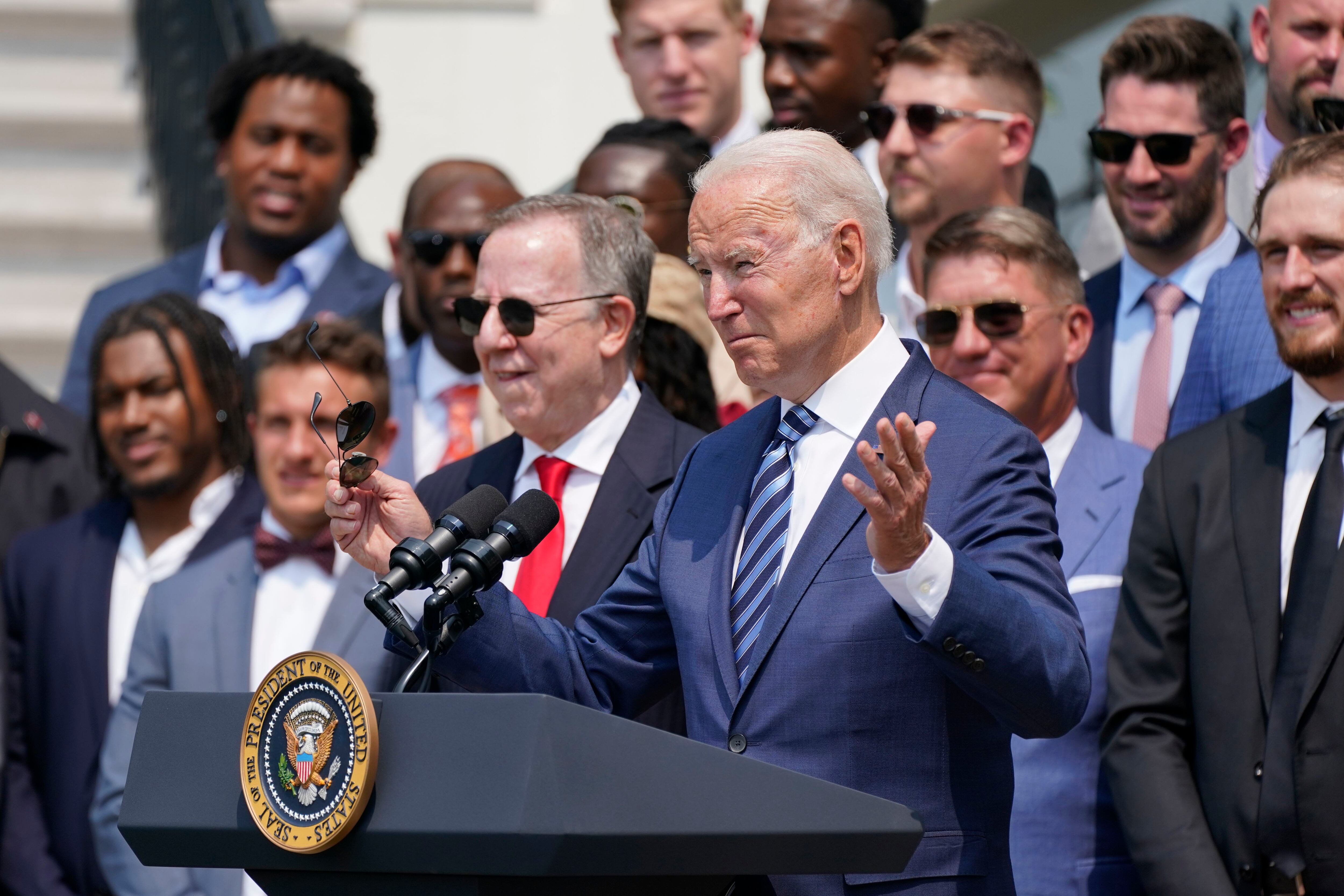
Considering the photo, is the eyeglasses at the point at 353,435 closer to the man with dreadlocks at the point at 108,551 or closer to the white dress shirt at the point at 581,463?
the white dress shirt at the point at 581,463

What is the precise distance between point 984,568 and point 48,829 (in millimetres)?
3519

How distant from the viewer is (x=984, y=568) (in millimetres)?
2863

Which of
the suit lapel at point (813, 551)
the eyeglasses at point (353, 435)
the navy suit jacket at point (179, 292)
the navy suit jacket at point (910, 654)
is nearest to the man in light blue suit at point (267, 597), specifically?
the navy suit jacket at point (179, 292)

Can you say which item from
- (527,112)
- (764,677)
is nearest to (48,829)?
(764,677)

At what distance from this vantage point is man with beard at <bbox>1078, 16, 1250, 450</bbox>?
511cm

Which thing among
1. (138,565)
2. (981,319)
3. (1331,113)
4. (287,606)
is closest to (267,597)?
(287,606)

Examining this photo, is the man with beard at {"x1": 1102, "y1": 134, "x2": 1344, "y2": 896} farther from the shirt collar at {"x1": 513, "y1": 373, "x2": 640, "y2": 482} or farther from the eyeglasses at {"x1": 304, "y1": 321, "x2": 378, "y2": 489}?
the eyeglasses at {"x1": 304, "y1": 321, "x2": 378, "y2": 489}

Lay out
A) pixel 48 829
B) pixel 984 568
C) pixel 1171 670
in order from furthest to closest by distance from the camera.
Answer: pixel 48 829 < pixel 1171 670 < pixel 984 568

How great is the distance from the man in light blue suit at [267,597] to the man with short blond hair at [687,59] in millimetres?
1677

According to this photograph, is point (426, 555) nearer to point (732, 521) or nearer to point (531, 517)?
point (531, 517)

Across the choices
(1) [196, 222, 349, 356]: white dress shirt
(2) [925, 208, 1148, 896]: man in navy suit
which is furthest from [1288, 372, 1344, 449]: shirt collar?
(1) [196, 222, 349, 356]: white dress shirt

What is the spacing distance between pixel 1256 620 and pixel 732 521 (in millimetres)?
1309

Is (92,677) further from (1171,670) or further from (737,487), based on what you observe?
(1171,670)

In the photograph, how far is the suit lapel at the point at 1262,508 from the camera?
12.4 ft
